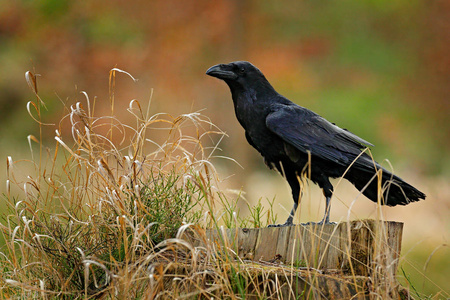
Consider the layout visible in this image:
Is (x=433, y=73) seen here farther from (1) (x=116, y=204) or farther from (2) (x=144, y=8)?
(1) (x=116, y=204)

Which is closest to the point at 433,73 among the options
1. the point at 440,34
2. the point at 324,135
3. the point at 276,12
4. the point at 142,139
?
the point at 440,34

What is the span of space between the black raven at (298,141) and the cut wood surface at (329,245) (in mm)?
424

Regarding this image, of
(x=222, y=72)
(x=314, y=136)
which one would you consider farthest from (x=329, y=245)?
(x=222, y=72)

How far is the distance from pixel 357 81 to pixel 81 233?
8890mm

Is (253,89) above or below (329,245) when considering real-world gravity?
above

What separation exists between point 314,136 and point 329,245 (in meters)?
0.81

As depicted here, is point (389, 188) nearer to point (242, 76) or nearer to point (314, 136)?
point (314, 136)

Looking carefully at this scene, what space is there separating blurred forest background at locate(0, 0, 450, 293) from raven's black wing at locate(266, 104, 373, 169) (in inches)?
202

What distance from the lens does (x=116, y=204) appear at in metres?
3.15

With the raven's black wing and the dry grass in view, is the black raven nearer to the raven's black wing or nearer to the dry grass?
the raven's black wing

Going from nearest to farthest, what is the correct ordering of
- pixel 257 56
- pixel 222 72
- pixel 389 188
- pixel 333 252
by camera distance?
pixel 333 252 < pixel 389 188 < pixel 222 72 < pixel 257 56

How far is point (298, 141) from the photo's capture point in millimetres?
3576

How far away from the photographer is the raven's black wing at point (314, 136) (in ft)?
11.7

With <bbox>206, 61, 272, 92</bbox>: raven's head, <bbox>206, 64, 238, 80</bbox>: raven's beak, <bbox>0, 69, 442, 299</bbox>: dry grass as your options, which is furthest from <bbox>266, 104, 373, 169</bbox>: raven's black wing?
<bbox>0, 69, 442, 299</bbox>: dry grass
